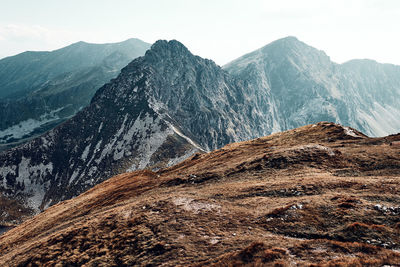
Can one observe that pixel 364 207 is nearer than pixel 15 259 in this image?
Yes

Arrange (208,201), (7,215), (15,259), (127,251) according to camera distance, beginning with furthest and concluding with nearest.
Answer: (7,215), (15,259), (208,201), (127,251)

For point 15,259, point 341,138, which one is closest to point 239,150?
point 341,138

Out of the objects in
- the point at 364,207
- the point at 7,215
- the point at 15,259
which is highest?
the point at 364,207

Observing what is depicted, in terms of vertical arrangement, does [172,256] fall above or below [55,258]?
above

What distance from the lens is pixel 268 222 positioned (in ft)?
90.5

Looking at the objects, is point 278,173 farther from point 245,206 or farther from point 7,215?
point 7,215

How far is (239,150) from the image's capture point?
7106cm

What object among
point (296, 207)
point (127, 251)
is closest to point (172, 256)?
point (127, 251)

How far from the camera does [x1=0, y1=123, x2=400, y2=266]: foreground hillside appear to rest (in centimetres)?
2166

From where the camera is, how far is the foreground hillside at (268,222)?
21.7m

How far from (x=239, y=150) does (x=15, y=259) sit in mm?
53928

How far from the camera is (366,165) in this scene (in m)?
42.2

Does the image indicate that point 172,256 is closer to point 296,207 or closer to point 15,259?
point 296,207

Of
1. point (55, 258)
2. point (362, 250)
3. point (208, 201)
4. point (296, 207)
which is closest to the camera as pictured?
point (362, 250)
